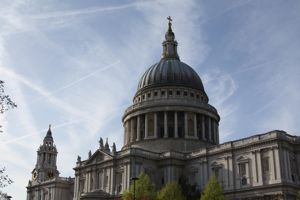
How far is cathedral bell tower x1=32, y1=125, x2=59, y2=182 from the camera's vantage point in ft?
389

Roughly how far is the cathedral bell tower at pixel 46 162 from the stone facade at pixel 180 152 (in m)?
4.41

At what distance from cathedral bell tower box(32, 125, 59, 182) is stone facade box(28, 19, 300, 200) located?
14.5 feet

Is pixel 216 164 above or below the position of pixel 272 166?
above

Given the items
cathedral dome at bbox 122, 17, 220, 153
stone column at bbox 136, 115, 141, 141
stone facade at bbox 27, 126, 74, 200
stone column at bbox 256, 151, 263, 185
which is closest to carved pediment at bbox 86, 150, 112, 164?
cathedral dome at bbox 122, 17, 220, 153

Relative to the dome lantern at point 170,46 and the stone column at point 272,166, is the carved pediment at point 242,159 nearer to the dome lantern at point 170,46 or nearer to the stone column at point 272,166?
the stone column at point 272,166

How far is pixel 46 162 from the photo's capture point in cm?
12169

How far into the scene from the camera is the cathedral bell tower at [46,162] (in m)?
119

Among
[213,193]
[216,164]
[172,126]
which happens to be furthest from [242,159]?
[172,126]

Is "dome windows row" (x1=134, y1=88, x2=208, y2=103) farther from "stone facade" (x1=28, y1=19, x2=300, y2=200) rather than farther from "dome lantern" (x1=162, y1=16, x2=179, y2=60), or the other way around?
"dome lantern" (x1=162, y1=16, x2=179, y2=60)

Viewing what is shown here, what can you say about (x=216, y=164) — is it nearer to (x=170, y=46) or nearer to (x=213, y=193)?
(x=213, y=193)

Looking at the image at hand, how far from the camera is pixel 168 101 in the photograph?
9500cm

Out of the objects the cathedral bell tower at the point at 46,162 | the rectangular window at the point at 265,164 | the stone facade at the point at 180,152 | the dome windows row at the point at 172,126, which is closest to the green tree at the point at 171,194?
the stone facade at the point at 180,152

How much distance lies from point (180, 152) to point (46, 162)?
5096 centimetres

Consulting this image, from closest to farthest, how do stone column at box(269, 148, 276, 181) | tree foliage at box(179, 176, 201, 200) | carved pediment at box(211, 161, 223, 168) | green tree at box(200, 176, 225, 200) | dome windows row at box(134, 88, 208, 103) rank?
green tree at box(200, 176, 225, 200) < stone column at box(269, 148, 276, 181) < tree foliage at box(179, 176, 201, 200) < carved pediment at box(211, 161, 223, 168) < dome windows row at box(134, 88, 208, 103)
